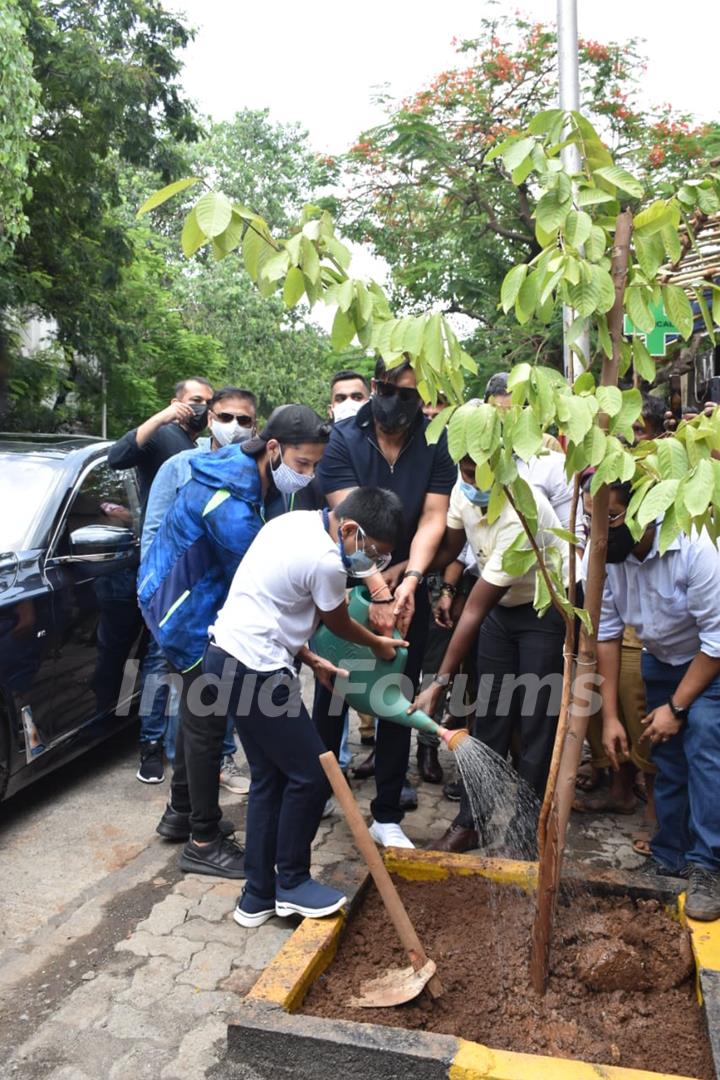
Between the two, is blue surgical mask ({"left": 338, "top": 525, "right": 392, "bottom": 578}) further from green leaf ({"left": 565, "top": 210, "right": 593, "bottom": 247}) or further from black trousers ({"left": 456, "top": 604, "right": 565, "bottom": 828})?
green leaf ({"left": 565, "top": 210, "right": 593, "bottom": 247})

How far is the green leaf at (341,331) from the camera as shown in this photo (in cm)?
229

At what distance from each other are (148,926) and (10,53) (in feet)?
25.1

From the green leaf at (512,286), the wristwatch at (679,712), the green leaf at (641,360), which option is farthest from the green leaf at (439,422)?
Answer: the wristwatch at (679,712)

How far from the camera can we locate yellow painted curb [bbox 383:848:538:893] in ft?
10.9

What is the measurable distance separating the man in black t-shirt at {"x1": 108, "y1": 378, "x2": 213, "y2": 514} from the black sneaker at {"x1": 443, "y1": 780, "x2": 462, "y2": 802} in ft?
7.33

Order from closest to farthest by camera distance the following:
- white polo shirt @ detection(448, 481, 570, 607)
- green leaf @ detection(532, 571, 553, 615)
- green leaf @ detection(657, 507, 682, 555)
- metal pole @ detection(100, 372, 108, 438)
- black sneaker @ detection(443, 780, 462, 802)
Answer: green leaf @ detection(657, 507, 682, 555)
green leaf @ detection(532, 571, 553, 615)
white polo shirt @ detection(448, 481, 570, 607)
black sneaker @ detection(443, 780, 462, 802)
metal pole @ detection(100, 372, 108, 438)

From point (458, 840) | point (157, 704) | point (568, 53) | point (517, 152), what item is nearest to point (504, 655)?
point (458, 840)

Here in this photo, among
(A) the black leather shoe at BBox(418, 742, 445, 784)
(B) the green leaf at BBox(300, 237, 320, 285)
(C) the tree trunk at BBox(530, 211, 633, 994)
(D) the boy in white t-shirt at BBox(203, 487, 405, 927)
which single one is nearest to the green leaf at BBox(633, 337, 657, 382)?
(C) the tree trunk at BBox(530, 211, 633, 994)

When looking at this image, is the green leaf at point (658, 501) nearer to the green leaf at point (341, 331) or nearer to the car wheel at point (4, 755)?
the green leaf at point (341, 331)

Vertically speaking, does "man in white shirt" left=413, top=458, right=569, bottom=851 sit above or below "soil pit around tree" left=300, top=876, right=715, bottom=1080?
above

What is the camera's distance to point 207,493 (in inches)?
149

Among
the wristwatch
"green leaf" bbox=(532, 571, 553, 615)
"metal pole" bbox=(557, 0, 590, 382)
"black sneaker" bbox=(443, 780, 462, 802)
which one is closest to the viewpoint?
"green leaf" bbox=(532, 571, 553, 615)

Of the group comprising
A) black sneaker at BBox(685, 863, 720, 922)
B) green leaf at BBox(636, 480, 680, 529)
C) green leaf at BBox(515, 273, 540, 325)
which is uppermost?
green leaf at BBox(515, 273, 540, 325)

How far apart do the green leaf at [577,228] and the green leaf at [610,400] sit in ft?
1.10
